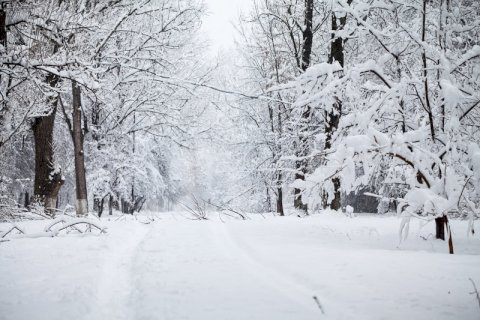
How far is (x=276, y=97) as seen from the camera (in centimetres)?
1271

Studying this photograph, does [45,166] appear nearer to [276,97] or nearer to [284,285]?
[276,97]

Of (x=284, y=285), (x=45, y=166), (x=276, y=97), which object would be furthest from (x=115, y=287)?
(x=276, y=97)

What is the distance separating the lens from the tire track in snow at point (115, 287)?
6.06 feet

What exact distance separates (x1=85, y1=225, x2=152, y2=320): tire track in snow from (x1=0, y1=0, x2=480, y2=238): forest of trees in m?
2.09

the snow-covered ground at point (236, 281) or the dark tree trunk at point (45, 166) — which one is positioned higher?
the dark tree trunk at point (45, 166)

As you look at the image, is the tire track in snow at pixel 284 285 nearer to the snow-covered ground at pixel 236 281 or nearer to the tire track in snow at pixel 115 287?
the snow-covered ground at pixel 236 281

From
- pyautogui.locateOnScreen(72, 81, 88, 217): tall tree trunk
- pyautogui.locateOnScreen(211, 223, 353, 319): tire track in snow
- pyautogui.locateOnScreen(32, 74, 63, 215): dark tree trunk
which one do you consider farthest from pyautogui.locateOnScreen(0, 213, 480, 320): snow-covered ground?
pyautogui.locateOnScreen(32, 74, 63, 215): dark tree trunk

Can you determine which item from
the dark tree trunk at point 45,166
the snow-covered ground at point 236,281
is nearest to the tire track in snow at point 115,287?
the snow-covered ground at point 236,281

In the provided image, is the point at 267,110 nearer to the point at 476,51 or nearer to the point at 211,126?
the point at 211,126

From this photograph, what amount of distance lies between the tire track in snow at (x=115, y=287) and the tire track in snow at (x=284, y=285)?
97cm

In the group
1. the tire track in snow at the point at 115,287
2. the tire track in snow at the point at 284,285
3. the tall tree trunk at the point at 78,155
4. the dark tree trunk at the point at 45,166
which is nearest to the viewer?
the tire track in snow at the point at 284,285

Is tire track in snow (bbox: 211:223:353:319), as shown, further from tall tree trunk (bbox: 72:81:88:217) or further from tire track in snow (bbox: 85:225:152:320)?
tall tree trunk (bbox: 72:81:88:217)

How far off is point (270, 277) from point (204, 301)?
673 mm

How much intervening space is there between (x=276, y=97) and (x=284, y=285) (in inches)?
438
